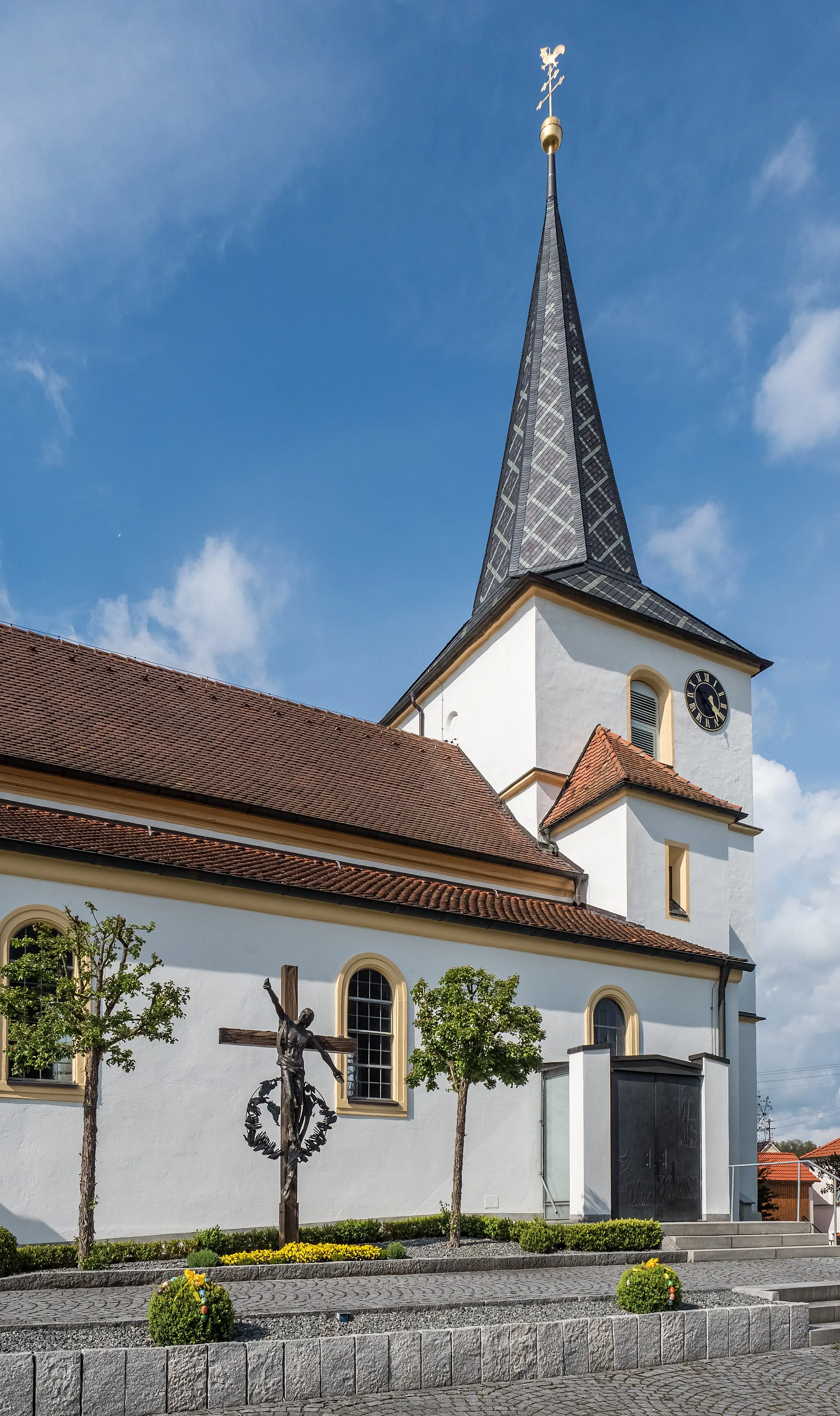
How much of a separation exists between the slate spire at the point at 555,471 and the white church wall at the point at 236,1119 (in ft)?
40.2

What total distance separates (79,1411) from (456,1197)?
8.62 meters

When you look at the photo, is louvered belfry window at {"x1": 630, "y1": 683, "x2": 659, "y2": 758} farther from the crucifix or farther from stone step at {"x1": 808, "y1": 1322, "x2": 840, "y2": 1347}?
stone step at {"x1": 808, "y1": 1322, "x2": 840, "y2": 1347}

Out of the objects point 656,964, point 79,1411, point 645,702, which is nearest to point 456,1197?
point 656,964

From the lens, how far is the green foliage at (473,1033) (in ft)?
51.0


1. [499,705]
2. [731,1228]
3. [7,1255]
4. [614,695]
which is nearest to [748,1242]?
[731,1228]

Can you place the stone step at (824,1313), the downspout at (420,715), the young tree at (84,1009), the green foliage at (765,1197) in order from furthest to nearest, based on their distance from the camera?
the downspout at (420,715) < the green foliage at (765,1197) < the young tree at (84,1009) < the stone step at (824,1313)

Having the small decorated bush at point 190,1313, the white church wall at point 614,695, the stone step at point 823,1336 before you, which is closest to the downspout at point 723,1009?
the white church wall at point 614,695

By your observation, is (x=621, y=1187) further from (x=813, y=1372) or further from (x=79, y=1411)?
(x=79, y=1411)

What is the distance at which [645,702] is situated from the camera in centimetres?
2675

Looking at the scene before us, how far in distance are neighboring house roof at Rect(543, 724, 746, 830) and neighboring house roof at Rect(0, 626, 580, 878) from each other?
1138mm

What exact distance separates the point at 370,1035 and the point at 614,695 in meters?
11.1

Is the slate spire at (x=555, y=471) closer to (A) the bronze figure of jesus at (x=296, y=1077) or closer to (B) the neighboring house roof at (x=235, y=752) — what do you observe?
(B) the neighboring house roof at (x=235, y=752)

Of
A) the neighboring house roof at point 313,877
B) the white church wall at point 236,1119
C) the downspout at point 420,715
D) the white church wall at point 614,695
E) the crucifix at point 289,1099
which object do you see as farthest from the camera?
the downspout at point 420,715

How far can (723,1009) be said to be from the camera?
21.8 meters
